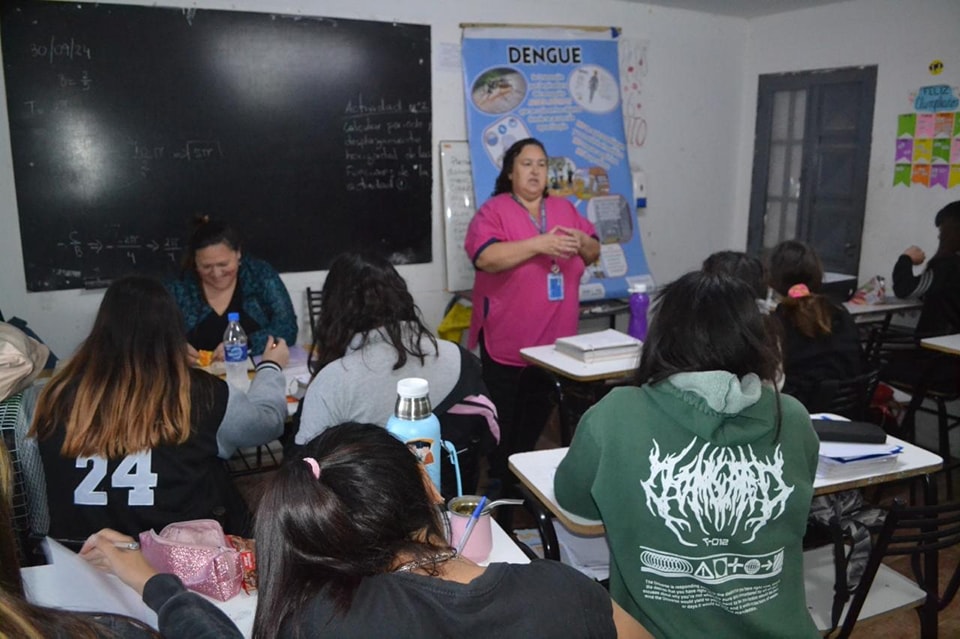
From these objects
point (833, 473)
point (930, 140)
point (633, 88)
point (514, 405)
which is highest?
point (633, 88)

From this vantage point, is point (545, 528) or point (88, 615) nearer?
point (88, 615)

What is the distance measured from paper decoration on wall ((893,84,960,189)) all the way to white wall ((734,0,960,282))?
0.15ft

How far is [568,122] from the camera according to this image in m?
5.00

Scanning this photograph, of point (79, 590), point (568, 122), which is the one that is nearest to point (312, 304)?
point (568, 122)

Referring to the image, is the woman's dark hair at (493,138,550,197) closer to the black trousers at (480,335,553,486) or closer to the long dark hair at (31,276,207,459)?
the black trousers at (480,335,553,486)

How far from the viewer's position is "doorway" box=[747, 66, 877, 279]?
4.83 meters

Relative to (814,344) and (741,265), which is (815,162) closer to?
(741,265)

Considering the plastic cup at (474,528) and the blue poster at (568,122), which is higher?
the blue poster at (568,122)

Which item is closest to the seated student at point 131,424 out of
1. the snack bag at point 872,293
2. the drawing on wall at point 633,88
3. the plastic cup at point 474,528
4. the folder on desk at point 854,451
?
the plastic cup at point 474,528

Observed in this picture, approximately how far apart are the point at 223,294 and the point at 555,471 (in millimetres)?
2005

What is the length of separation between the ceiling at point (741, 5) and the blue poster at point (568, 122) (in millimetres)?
552

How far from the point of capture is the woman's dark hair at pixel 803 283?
9.07 feet

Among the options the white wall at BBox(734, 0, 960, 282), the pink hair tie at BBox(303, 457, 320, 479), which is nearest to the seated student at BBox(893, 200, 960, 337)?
the white wall at BBox(734, 0, 960, 282)

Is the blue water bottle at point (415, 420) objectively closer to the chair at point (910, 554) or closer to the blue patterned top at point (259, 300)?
the chair at point (910, 554)
